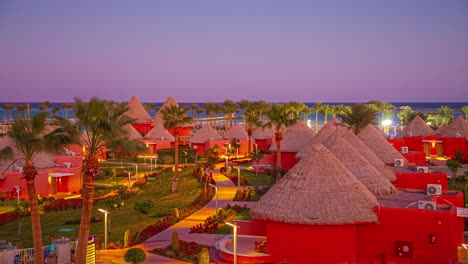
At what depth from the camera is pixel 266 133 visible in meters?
74.1

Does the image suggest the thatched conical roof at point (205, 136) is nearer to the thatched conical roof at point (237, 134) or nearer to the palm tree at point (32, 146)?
the thatched conical roof at point (237, 134)

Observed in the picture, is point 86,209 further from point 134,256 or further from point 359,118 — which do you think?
point 359,118

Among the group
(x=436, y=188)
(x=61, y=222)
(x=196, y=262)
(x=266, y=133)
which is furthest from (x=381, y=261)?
(x=266, y=133)

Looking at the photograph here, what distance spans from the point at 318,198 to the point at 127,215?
59.0ft

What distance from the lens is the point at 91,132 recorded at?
21750mm

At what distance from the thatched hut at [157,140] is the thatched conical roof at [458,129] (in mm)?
35254

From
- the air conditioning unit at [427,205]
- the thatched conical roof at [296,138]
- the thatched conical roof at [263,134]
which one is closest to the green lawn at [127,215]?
the thatched conical roof at [296,138]

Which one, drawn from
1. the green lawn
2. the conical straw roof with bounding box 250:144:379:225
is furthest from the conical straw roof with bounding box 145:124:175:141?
the conical straw roof with bounding box 250:144:379:225

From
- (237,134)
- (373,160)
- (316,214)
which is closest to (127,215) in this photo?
(373,160)

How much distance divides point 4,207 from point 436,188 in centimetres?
3025

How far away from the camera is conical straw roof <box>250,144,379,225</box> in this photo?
20.3 meters

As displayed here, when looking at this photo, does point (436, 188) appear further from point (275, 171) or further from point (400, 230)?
→ point (275, 171)

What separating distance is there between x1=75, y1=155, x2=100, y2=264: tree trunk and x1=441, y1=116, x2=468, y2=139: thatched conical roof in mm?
50805

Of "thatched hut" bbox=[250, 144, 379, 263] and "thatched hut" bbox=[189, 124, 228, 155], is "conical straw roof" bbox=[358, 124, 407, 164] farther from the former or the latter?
"thatched hut" bbox=[189, 124, 228, 155]
